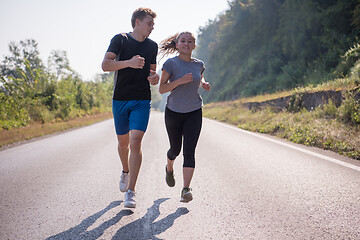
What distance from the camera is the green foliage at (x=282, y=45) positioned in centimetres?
2518

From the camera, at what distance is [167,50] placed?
4.21m

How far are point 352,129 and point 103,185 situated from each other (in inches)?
242

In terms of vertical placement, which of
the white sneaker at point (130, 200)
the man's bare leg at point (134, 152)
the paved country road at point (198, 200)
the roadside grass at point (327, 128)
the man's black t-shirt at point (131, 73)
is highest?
the man's black t-shirt at point (131, 73)

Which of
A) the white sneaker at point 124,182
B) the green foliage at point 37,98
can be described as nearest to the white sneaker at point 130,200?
the white sneaker at point 124,182

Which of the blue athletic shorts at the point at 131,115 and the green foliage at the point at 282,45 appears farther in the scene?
the green foliage at the point at 282,45

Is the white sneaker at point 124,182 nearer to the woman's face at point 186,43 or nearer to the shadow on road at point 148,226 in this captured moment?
the shadow on road at point 148,226

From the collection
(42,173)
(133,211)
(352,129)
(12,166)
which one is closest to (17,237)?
(133,211)

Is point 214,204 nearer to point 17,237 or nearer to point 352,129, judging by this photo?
point 17,237

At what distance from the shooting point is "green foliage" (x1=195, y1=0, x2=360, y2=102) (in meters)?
25.2

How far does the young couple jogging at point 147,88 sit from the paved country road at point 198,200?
0.44 m

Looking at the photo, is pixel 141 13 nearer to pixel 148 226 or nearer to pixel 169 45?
pixel 169 45

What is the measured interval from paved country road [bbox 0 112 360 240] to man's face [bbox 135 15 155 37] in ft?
6.86

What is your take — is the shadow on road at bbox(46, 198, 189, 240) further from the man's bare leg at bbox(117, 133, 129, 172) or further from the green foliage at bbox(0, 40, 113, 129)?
the green foliage at bbox(0, 40, 113, 129)

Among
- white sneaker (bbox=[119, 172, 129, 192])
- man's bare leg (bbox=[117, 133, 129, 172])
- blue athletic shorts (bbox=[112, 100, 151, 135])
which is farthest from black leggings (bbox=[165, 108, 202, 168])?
white sneaker (bbox=[119, 172, 129, 192])
